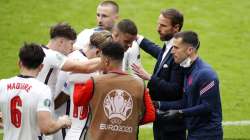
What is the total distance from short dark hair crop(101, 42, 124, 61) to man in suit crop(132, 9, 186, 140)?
4.54 ft

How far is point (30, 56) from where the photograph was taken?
8.66m

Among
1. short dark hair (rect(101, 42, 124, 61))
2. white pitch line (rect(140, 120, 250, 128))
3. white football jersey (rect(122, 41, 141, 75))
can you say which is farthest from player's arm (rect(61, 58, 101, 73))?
white pitch line (rect(140, 120, 250, 128))

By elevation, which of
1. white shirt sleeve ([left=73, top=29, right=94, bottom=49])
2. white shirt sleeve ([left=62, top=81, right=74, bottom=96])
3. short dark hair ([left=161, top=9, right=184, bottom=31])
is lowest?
white shirt sleeve ([left=62, top=81, right=74, bottom=96])

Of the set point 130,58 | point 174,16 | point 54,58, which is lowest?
point 54,58

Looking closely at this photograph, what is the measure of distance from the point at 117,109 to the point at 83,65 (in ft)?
3.09

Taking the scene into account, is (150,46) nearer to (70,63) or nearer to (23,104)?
(70,63)

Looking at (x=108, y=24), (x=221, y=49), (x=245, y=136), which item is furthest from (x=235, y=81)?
(x=108, y=24)

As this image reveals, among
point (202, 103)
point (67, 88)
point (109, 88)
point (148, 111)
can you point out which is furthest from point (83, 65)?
point (202, 103)

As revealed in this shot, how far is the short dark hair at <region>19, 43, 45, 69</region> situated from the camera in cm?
866

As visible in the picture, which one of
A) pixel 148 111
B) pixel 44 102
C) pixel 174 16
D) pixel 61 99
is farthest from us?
pixel 174 16

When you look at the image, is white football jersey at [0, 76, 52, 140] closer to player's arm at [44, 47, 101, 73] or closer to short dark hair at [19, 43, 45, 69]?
short dark hair at [19, 43, 45, 69]

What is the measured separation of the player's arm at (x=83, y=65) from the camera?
373 inches

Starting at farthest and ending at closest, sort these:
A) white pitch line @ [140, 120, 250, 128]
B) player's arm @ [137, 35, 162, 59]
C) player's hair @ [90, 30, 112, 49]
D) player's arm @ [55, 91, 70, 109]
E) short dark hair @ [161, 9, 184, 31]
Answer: white pitch line @ [140, 120, 250, 128] < player's arm @ [137, 35, 162, 59] < short dark hair @ [161, 9, 184, 31] < player's arm @ [55, 91, 70, 109] < player's hair @ [90, 30, 112, 49]

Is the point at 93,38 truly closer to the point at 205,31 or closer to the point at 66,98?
the point at 66,98
